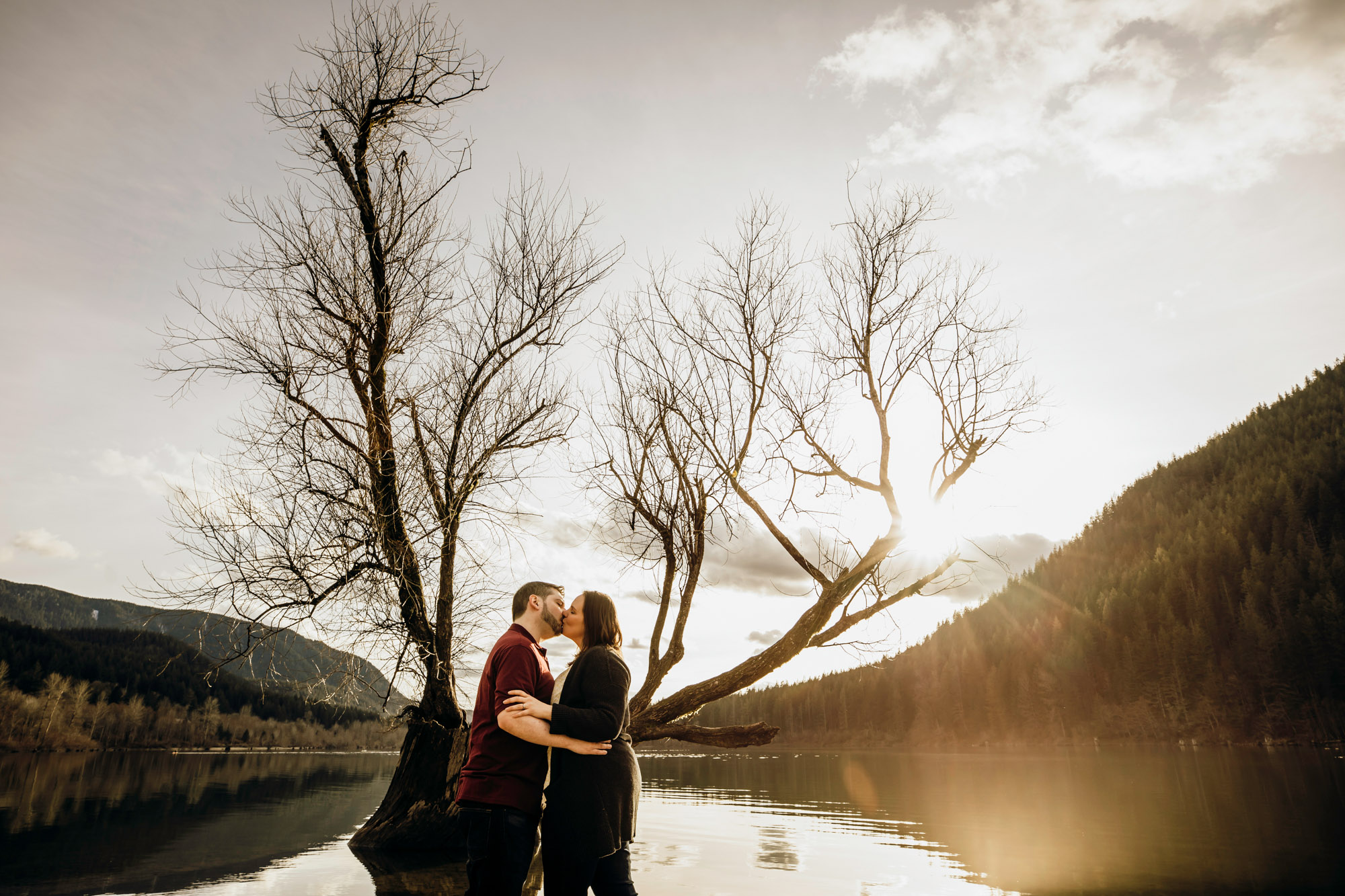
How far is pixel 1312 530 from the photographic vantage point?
2798 inches

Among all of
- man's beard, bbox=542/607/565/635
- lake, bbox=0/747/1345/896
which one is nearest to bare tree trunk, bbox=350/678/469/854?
lake, bbox=0/747/1345/896

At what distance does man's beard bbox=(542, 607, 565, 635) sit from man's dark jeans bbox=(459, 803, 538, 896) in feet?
2.91

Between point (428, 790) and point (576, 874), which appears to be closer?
point (576, 874)

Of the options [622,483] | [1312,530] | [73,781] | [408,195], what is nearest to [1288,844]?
[622,483]

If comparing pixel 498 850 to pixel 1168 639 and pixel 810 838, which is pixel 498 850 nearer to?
pixel 810 838

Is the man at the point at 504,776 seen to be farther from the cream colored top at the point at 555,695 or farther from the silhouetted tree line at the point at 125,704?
the silhouetted tree line at the point at 125,704

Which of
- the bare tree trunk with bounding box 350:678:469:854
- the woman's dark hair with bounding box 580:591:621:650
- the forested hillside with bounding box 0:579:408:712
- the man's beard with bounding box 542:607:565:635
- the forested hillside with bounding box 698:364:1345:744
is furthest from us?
the forested hillside with bounding box 698:364:1345:744

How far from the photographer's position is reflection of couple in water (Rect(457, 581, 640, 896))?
3057mm

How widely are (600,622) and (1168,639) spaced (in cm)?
8355

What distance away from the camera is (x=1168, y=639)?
66.5 meters

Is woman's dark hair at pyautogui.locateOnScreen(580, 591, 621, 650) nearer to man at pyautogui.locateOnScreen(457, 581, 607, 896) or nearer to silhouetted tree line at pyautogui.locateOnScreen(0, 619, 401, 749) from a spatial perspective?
man at pyautogui.locateOnScreen(457, 581, 607, 896)

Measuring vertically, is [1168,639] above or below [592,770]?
above

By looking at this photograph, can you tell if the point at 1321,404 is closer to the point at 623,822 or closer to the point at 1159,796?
the point at 1159,796

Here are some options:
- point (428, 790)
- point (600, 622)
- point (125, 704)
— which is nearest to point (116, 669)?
point (125, 704)
